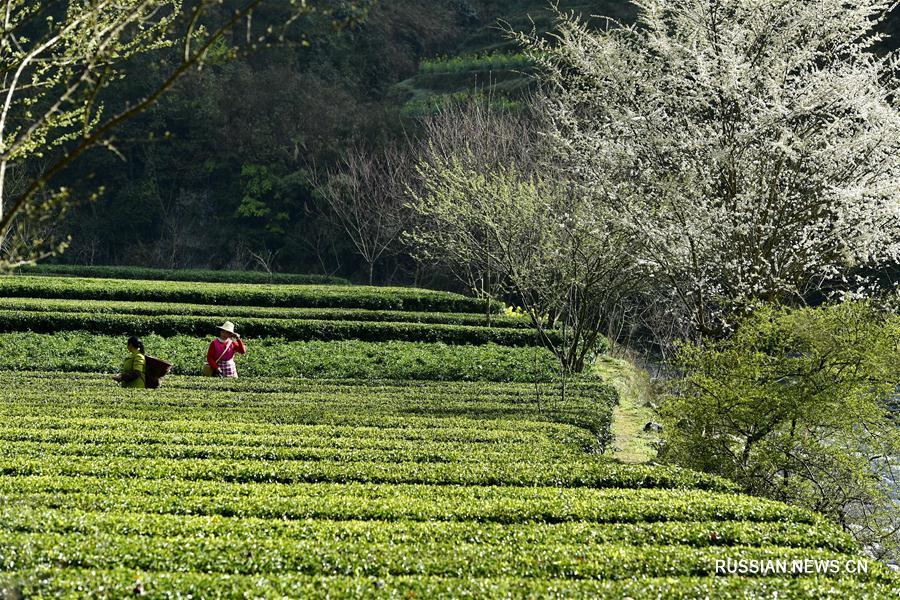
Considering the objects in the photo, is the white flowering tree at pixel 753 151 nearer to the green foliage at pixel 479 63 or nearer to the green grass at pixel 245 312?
the green grass at pixel 245 312

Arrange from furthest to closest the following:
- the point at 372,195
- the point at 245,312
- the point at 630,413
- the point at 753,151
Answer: the point at 372,195
the point at 245,312
the point at 630,413
the point at 753,151

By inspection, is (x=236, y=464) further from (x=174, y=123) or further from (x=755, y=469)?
(x=174, y=123)

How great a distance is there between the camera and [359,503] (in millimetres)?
6156

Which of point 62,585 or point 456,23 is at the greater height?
point 456,23

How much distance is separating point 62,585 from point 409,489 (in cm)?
309

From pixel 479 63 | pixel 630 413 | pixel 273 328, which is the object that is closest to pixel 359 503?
pixel 630 413

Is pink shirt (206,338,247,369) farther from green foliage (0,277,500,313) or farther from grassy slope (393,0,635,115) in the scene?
grassy slope (393,0,635,115)

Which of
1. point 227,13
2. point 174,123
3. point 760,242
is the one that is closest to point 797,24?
point 760,242

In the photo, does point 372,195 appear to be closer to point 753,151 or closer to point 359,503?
point 753,151

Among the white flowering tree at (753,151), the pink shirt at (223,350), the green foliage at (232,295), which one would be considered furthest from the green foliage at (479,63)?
the white flowering tree at (753,151)

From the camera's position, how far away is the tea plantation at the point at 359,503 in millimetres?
4684

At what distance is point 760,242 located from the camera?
1084 cm

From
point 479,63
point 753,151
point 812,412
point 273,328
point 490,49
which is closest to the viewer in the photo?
point 812,412

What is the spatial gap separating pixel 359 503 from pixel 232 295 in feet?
63.8
